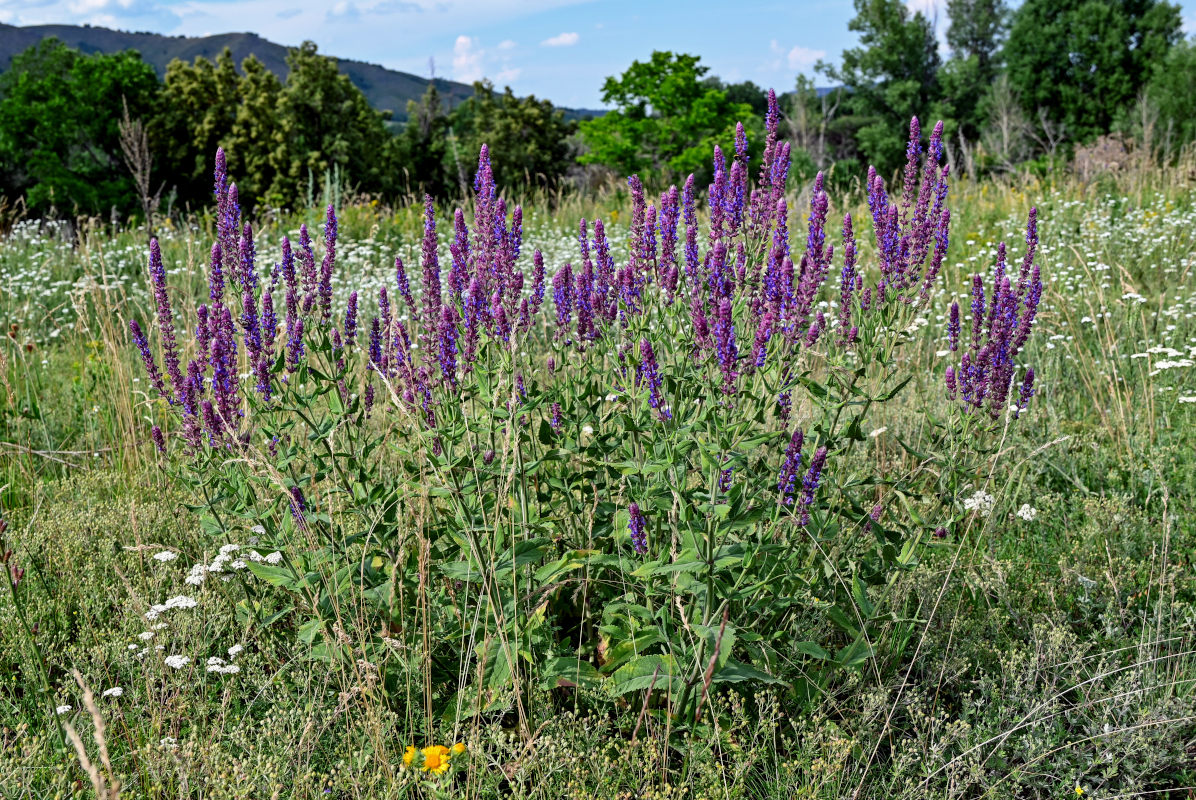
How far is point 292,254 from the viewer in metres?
3.16

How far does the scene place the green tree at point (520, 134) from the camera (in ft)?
84.7

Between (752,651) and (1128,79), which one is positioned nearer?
(752,651)

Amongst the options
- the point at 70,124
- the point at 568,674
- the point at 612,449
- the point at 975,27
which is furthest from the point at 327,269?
the point at 975,27

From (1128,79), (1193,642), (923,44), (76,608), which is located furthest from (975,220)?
(923,44)

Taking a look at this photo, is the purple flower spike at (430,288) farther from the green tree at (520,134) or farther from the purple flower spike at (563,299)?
the green tree at (520,134)

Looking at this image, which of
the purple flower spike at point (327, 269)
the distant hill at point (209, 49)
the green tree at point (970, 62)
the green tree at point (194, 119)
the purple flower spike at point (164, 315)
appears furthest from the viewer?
the distant hill at point (209, 49)

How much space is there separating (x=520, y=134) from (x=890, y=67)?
31285mm

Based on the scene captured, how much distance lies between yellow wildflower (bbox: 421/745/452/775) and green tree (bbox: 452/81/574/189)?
24.1 meters

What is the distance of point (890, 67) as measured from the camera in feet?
160

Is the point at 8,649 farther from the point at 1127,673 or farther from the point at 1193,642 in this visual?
the point at 1193,642

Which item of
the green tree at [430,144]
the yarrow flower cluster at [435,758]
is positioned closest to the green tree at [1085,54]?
the green tree at [430,144]

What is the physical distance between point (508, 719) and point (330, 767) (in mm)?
629

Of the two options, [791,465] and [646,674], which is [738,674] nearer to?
[646,674]

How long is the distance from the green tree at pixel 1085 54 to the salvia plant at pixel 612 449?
4314 cm
